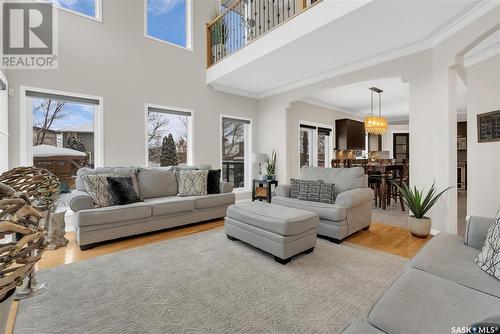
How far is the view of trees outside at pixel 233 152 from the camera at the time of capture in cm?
573

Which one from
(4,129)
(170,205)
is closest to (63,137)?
(4,129)

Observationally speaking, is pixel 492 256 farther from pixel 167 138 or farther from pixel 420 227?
pixel 167 138

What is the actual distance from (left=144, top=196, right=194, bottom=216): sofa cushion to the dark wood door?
8.87 meters

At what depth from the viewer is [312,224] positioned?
2.67m

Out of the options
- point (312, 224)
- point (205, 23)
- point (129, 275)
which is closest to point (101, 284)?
point (129, 275)

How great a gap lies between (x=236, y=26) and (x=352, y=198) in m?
4.09

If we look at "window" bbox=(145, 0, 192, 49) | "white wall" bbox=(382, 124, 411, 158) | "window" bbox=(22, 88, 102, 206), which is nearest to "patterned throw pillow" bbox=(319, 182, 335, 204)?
"window" bbox=(22, 88, 102, 206)

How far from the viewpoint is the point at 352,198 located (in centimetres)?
308

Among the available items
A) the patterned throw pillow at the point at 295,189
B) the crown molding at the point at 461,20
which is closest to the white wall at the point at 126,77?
the patterned throw pillow at the point at 295,189

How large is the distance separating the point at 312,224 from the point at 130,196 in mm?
2489

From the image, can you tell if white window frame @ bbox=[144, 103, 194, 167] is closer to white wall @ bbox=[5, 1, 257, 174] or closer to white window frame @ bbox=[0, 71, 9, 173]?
white wall @ bbox=[5, 1, 257, 174]

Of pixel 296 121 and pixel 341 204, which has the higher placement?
pixel 296 121

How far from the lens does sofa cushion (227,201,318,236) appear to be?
8.02 ft

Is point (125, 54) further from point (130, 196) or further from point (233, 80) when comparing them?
point (130, 196)
